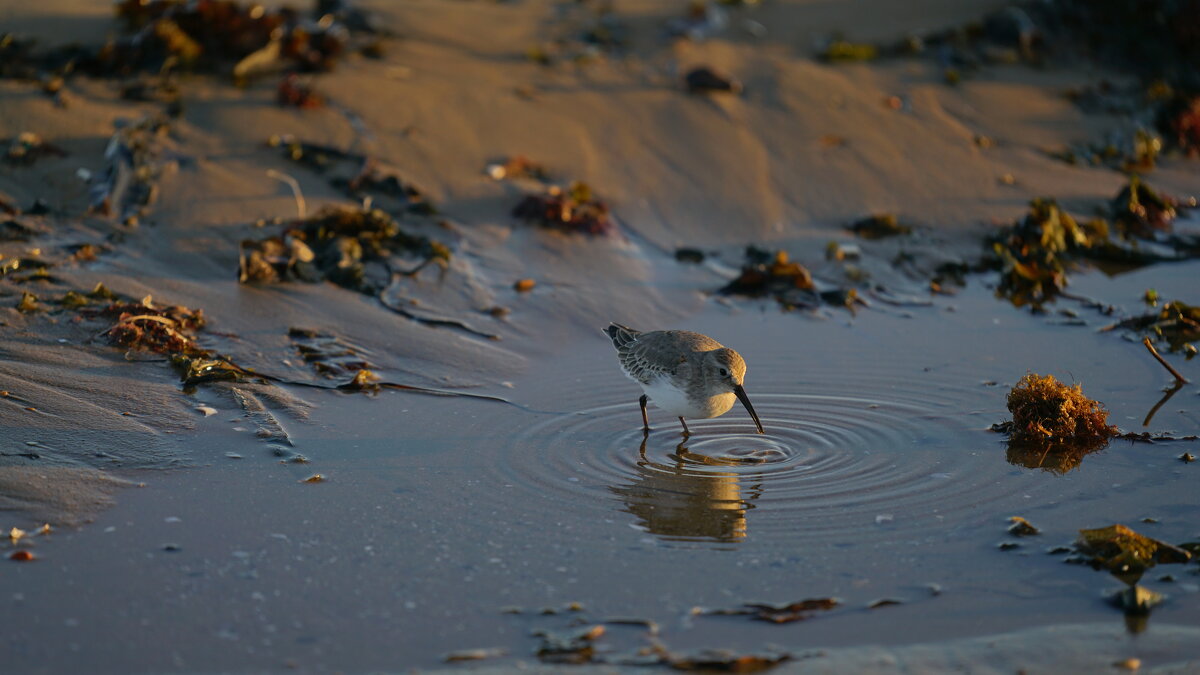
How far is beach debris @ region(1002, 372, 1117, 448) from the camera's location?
648 centimetres

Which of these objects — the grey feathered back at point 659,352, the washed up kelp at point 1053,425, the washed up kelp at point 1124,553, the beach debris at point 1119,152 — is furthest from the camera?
the beach debris at point 1119,152

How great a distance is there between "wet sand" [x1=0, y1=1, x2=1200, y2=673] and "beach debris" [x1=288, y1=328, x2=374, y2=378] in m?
0.11

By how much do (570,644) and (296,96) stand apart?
21.2ft

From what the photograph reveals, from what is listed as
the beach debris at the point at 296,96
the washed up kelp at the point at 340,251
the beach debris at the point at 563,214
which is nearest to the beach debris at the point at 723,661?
the washed up kelp at the point at 340,251

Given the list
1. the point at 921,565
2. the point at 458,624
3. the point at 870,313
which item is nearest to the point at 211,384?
the point at 458,624

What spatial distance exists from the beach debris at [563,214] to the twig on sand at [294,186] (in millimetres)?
1588

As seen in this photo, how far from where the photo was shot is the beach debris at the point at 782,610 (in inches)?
185

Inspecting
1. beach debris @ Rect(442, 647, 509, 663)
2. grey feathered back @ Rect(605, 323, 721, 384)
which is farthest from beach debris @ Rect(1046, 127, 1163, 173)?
beach debris @ Rect(442, 647, 509, 663)

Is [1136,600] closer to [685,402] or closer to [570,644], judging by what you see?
[570,644]

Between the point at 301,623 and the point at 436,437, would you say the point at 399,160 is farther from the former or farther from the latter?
the point at 301,623

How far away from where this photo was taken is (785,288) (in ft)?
29.0

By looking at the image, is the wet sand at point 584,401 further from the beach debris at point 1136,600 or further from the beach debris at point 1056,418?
the beach debris at point 1056,418

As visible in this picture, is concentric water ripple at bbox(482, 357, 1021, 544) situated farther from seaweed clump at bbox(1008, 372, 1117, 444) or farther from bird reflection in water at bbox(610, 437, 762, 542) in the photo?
seaweed clump at bbox(1008, 372, 1117, 444)

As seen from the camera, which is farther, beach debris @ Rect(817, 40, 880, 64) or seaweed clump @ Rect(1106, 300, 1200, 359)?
beach debris @ Rect(817, 40, 880, 64)
